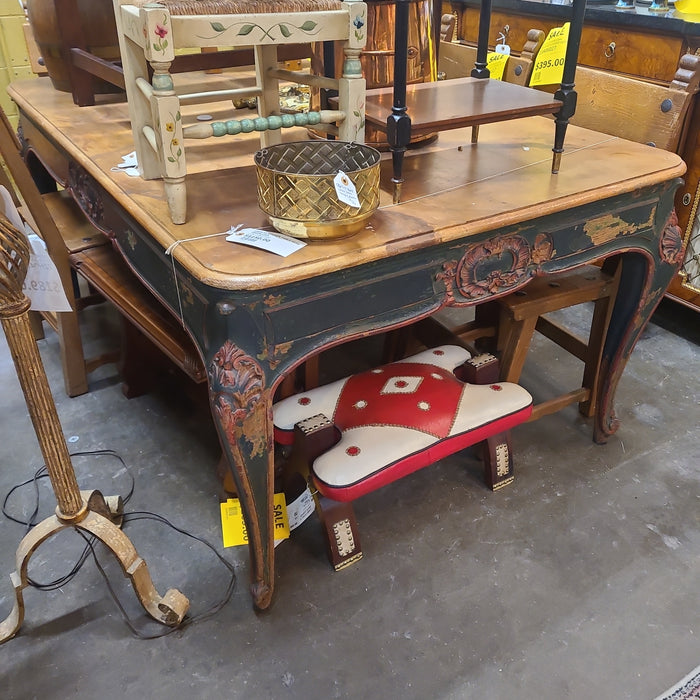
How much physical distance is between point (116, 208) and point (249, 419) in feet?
1.94

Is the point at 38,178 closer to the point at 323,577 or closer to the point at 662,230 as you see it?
the point at 323,577

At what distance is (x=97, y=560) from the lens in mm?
1525

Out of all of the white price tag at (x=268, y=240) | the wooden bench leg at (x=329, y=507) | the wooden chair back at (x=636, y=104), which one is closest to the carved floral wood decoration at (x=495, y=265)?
the white price tag at (x=268, y=240)

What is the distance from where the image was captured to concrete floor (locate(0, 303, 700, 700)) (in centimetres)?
129

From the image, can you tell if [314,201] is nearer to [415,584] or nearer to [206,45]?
[206,45]

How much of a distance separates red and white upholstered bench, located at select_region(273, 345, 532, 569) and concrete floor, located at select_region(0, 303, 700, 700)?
0.45 ft

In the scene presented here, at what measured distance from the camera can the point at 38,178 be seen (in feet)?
7.73

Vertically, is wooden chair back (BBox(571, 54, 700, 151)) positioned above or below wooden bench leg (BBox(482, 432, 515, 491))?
above

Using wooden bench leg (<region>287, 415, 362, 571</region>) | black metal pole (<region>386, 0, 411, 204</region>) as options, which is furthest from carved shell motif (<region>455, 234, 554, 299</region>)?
wooden bench leg (<region>287, 415, 362, 571</region>)

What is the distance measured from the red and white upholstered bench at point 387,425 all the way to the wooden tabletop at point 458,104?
1.99 ft

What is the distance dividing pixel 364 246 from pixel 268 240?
0.16 meters

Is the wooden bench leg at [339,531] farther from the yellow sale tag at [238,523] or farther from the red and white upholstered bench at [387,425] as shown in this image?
the yellow sale tag at [238,523]

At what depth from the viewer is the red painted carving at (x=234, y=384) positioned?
1.06 metres

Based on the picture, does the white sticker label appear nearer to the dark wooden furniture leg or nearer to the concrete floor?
the concrete floor
